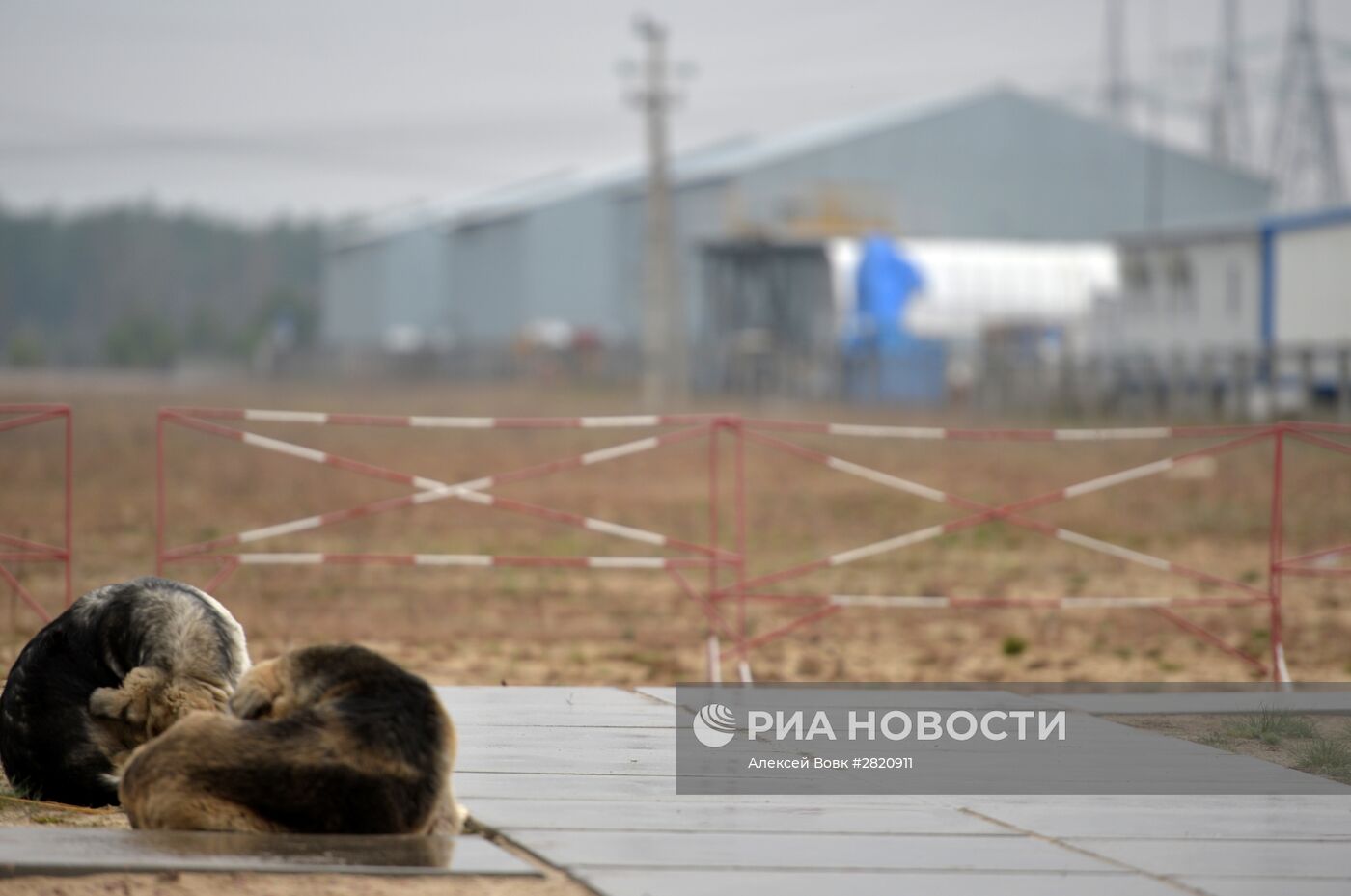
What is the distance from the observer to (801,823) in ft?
18.1

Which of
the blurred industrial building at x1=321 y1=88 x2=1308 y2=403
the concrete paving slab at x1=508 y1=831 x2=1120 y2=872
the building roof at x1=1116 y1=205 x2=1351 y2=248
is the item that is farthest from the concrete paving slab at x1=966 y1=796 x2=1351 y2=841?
the blurred industrial building at x1=321 y1=88 x2=1308 y2=403

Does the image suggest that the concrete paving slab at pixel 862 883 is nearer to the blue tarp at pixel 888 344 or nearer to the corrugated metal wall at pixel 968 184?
the blue tarp at pixel 888 344

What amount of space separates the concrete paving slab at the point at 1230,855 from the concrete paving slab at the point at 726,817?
397mm

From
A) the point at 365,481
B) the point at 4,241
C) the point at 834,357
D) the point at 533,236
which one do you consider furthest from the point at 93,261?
the point at 365,481

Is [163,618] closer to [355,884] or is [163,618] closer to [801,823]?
[355,884]

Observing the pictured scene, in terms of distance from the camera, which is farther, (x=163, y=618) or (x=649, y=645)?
(x=649, y=645)

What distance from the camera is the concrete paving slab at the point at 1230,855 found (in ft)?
16.4

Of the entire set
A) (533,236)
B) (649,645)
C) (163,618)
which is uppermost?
(533,236)

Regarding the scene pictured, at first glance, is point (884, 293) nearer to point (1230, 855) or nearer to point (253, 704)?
point (1230, 855)

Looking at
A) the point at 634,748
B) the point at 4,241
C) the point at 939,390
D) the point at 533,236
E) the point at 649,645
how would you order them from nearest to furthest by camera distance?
the point at 634,748 < the point at 649,645 < the point at 939,390 < the point at 533,236 < the point at 4,241

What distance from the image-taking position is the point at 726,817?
5602 millimetres

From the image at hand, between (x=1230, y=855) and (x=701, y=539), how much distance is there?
1187 centimetres

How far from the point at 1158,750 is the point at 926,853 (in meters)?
2.24

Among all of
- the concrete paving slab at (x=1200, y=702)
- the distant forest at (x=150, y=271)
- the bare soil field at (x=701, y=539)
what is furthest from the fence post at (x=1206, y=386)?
the distant forest at (x=150, y=271)
